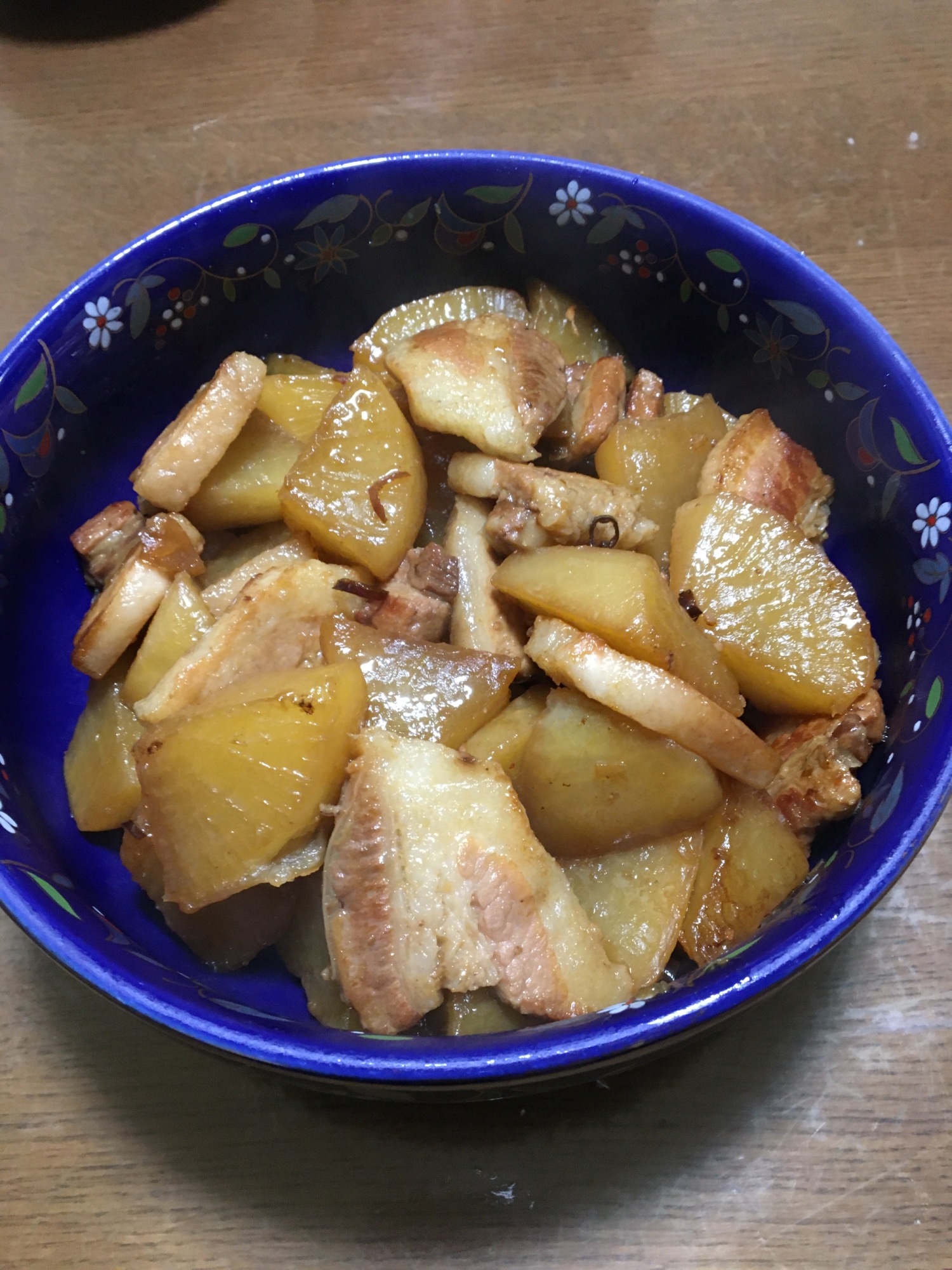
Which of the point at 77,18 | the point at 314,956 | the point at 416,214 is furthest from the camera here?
the point at 77,18

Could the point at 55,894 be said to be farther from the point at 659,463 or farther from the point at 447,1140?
the point at 659,463

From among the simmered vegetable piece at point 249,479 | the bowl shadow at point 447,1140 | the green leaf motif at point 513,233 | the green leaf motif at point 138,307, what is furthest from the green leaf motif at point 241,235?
the bowl shadow at point 447,1140

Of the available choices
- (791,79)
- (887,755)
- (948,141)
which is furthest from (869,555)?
(791,79)

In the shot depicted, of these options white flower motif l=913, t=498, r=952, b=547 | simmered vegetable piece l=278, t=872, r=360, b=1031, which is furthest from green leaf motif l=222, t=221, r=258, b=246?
white flower motif l=913, t=498, r=952, b=547

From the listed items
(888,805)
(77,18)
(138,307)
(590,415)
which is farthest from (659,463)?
(77,18)

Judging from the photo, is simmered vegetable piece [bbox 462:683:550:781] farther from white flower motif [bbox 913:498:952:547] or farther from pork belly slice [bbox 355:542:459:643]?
white flower motif [bbox 913:498:952:547]
